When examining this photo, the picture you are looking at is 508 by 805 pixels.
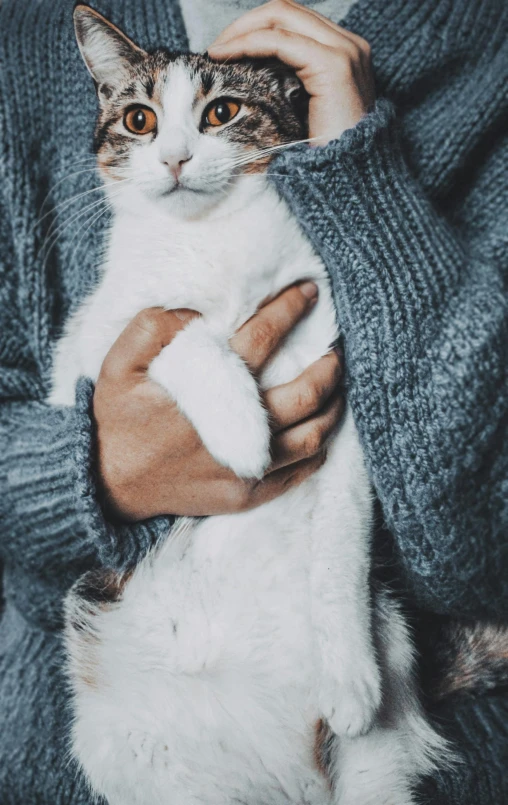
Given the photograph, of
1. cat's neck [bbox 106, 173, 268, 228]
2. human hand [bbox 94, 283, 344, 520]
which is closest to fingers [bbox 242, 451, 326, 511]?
human hand [bbox 94, 283, 344, 520]

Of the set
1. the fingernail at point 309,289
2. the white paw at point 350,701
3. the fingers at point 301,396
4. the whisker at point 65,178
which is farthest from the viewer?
the whisker at point 65,178

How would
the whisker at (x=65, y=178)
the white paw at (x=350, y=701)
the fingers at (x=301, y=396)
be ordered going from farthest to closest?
1. the whisker at (x=65, y=178)
2. the fingers at (x=301, y=396)
3. the white paw at (x=350, y=701)

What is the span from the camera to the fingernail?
39.9 inches

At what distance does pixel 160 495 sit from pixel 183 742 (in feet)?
1.11

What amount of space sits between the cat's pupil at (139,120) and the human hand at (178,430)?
0.33 meters

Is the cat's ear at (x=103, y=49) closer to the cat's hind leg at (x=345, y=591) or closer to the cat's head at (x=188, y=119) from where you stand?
the cat's head at (x=188, y=119)

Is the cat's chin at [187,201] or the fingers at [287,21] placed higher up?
the fingers at [287,21]

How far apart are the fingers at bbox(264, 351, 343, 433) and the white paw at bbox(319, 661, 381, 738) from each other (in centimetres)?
35

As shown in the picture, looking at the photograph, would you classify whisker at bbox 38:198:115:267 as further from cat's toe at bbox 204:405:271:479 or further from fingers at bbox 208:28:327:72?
cat's toe at bbox 204:405:271:479

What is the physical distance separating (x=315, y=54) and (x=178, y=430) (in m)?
0.59

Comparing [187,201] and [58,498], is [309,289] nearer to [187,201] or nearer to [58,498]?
[187,201]

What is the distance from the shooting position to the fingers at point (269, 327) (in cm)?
93

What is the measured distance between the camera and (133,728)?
0.85m

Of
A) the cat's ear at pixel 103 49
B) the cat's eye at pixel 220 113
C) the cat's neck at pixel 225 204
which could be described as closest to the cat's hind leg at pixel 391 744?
the cat's neck at pixel 225 204
